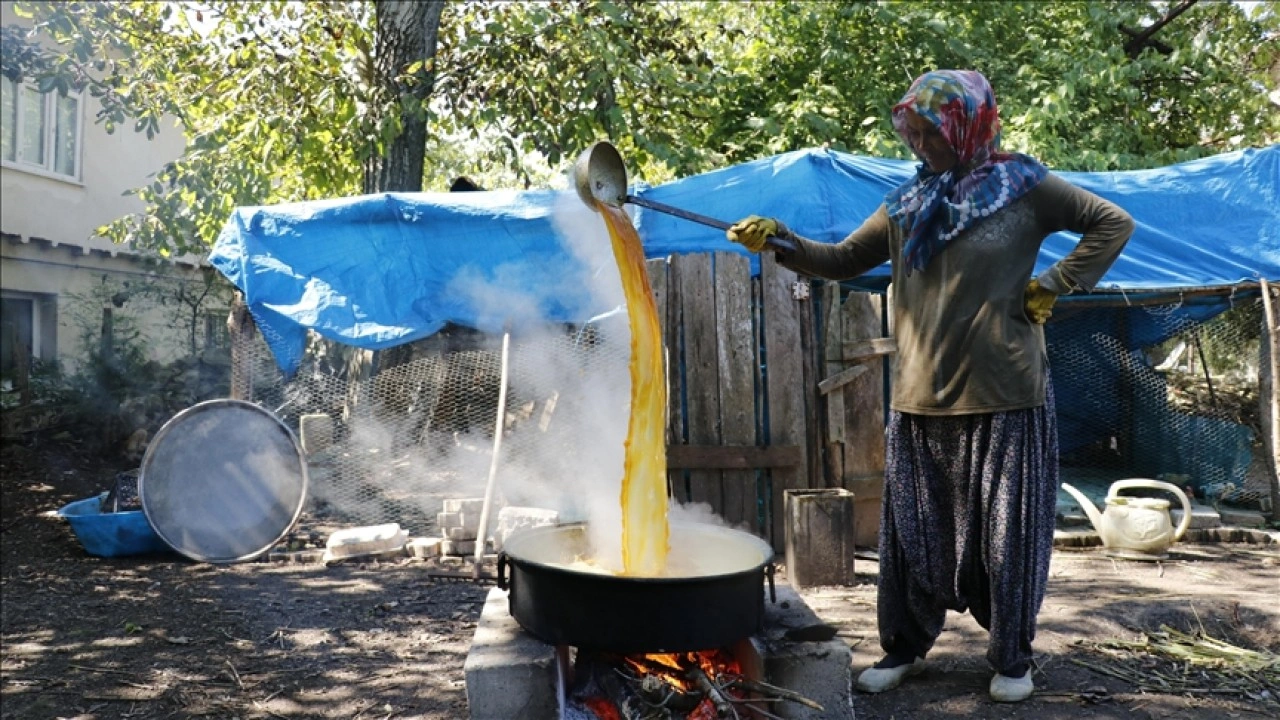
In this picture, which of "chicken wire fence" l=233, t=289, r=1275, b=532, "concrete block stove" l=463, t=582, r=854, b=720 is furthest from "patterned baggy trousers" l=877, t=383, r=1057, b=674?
"chicken wire fence" l=233, t=289, r=1275, b=532

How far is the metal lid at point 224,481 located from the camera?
6.07 metres

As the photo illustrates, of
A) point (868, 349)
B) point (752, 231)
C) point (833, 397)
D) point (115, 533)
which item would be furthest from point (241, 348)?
point (752, 231)

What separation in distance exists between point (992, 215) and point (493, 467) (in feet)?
13.2

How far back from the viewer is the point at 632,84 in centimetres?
998

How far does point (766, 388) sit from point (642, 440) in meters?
3.06

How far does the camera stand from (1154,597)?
4.81 metres

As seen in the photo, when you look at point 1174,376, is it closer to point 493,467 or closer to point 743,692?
point 493,467

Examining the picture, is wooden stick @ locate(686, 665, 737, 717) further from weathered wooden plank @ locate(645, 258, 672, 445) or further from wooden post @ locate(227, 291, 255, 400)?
wooden post @ locate(227, 291, 255, 400)

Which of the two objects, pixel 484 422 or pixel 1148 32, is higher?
pixel 1148 32

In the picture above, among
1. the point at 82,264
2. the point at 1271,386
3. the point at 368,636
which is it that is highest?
the point at 82,264

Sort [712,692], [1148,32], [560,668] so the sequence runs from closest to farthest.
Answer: [712,692]
[560,668]
[1148,32]

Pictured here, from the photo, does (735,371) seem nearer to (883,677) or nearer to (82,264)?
(883,677)

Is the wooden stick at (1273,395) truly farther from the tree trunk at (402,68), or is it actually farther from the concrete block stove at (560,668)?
the tree trunk at (402,68)

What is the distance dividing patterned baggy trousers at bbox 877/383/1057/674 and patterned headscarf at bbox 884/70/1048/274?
655 millimetres
